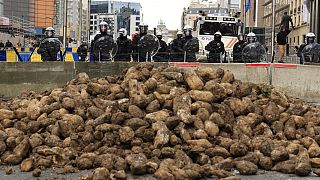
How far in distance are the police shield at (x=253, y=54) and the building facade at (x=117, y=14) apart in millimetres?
36678

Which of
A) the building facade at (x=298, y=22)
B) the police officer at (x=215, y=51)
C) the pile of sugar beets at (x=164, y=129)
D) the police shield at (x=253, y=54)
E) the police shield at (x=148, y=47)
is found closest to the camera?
the pile of sugar beets at (x=164, y=129)

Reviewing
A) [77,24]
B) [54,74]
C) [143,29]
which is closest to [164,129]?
[54,74]

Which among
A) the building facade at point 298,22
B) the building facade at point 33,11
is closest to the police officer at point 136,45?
the building facade at point 298,22

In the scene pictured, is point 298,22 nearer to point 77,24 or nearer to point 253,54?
point 77,24

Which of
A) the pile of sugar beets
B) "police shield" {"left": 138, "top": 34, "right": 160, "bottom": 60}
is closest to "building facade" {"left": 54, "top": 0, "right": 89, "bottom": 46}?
"police shield" {"left": 138, "top": 34, "right": 160, "bottom": 60}

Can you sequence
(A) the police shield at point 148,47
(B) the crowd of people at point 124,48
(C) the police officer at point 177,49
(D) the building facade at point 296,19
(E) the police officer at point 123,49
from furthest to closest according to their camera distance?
1. (D) the building facade at point 296,19
2. (C) the police officer at point 177,49
3. (E) the police officer at point 123,49
4. (A) the police shield at point 148,47
5. (B) the crowd of people at point 124,48

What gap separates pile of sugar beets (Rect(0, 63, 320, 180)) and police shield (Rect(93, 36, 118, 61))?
7404mm

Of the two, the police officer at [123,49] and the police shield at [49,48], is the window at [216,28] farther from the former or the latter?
the police shield at [49,48]

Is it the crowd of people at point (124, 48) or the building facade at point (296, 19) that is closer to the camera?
the crowd of people at point (124, 48)

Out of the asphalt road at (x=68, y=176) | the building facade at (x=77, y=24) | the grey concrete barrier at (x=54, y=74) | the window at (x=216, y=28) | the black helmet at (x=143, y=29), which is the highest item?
the building facade at (x=77, y=24)

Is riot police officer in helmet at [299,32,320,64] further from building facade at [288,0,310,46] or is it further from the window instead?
building facade at [288,0,310,46]

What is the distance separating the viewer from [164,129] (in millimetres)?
7465

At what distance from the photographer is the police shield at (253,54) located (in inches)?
706

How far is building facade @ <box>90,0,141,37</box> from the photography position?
196 feet
